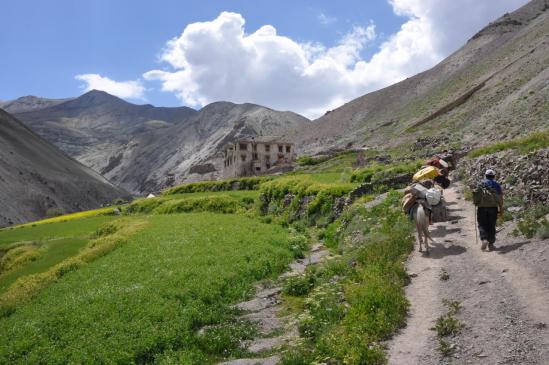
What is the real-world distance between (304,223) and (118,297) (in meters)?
19.2

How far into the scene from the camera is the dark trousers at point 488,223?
1578 cm

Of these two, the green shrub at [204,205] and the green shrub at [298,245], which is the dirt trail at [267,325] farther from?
the green shrub at [204,205]

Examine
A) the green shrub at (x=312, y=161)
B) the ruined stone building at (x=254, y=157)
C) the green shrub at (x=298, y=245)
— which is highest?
the ruined stone building at (x=254, y=157)

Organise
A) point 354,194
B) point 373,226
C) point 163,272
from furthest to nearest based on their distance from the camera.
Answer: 1. point 354,194
2. point 373,226
3. point 163,272

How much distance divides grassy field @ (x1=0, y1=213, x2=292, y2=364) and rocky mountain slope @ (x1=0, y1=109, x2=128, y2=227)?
3651 inches

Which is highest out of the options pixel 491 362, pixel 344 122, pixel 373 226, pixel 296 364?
pixel 344 122

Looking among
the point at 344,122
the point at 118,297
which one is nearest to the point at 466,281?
the point at 118,297

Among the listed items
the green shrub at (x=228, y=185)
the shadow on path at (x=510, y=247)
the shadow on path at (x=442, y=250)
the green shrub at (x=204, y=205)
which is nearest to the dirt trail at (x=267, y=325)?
the shadow on path at (x=442, y=250)

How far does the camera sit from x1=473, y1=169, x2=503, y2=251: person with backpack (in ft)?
51.8

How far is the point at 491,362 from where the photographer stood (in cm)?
891

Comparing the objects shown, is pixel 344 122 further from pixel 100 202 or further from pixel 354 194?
pixel 354 194

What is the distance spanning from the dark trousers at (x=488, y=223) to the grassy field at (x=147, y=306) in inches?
360

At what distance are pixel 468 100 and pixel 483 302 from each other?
99.4 m

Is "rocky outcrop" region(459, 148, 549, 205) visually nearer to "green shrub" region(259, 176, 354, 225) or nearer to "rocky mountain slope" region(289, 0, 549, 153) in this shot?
"green shrub" region(259, 176, 354, 225)
